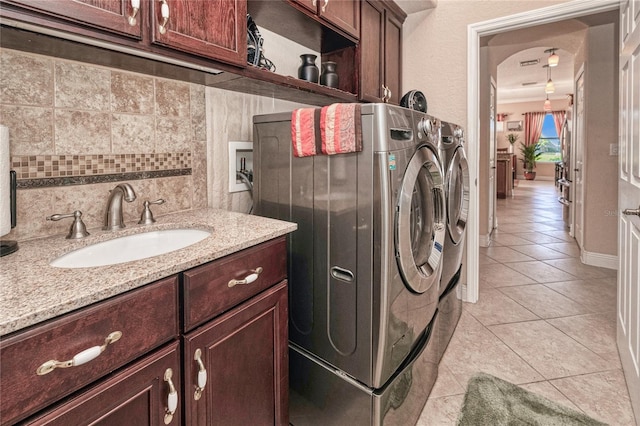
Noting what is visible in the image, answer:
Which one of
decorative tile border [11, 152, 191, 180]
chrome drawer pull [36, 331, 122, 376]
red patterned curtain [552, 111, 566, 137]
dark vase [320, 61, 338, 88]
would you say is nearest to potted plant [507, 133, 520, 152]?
red patterned curtain [552, 111, 566, 137]

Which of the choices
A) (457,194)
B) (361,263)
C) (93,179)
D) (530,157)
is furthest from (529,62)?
(93,179)

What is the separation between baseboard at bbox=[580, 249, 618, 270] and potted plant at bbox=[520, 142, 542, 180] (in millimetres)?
9873

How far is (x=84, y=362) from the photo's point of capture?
2.19 ft

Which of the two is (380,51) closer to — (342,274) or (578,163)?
(342,274)

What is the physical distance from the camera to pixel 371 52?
238cm

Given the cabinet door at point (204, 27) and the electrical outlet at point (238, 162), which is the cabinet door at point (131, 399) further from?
the electrical outlet at point (238, 162)

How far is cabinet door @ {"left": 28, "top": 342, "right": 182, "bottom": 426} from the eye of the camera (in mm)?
662

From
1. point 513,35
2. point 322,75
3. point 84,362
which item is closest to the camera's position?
point 84,362

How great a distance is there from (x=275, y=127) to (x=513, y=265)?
3.32 m

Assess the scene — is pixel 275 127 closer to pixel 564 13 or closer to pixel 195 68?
pixel 195 68

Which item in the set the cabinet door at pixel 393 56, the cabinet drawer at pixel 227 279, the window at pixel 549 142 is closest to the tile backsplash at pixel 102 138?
the cabinet drawer at pixel 227 279

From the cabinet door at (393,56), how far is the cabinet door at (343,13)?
508 millimetres

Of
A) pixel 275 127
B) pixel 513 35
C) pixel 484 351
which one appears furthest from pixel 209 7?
pixel 513 35

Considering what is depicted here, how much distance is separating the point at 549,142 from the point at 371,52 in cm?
1292
